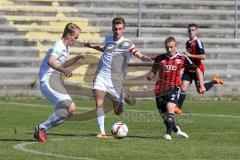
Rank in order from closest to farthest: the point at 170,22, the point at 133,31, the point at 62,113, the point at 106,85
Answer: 1. the point at 62,113
2. the point at 106,85
3. the point at 133,31
4. the point at 170,22

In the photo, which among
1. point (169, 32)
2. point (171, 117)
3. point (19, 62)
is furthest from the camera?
point (169, 32)

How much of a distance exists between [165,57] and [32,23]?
502 inches

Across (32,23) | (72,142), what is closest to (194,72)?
(72,142)

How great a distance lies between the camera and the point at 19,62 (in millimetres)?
24656

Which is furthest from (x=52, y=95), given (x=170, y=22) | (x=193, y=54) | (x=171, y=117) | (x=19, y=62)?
(x=170, y=22)

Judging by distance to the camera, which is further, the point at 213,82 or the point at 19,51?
the point at 19,51

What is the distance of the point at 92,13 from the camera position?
28.4 meters

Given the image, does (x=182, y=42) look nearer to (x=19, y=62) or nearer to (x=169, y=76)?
(x=19, y=62)

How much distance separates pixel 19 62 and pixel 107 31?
12.7 feet

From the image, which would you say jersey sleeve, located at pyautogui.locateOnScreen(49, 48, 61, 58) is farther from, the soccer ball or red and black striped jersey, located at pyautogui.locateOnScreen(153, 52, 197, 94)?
red and black striped jersey, located at pyautogui.locateOnScreen(153, 52, 197, 94)

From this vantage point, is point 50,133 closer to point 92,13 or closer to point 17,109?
point 17,109

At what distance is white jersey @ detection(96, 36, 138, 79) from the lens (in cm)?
1466

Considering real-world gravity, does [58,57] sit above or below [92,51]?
above

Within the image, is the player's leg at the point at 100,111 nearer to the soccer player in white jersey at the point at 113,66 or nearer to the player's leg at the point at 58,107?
the soccer player in white jersey at the point at 113,66
